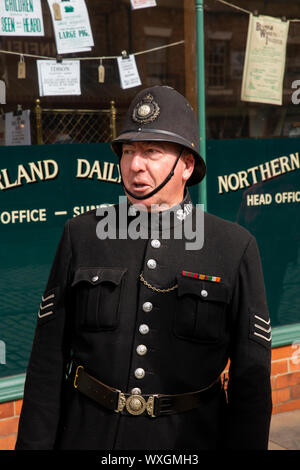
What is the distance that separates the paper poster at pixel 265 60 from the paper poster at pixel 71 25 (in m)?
1.30

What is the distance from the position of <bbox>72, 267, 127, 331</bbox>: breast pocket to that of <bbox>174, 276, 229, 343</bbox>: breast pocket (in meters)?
0.23

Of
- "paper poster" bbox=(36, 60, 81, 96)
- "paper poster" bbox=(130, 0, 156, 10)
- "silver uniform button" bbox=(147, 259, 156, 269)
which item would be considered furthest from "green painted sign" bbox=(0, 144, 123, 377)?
"silver uniform button" bbox=(147, 259, 156, 269)

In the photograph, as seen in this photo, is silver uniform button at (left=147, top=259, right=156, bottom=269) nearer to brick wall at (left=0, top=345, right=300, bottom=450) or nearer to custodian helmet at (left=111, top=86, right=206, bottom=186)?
custodian helmet at (left=111, top=86, right=206, bottom=186)

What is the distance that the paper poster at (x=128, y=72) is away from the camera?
4160 millimetres

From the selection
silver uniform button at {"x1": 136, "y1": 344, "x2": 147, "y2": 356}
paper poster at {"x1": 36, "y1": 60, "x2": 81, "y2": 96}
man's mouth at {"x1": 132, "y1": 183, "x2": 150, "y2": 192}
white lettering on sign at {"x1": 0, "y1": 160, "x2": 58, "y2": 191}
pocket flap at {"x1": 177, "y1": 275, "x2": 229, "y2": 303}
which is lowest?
silver uniform button at {"x1": 136, "y1": 344, "x2": 147, "y2": 356}

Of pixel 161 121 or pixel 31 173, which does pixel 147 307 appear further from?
pixel 31 173

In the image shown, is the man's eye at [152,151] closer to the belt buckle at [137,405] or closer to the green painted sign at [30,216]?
the belt buckle at [137,405]

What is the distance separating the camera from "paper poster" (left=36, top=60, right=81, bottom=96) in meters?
3.91

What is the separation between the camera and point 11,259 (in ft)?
12.7

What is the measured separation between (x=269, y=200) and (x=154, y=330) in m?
2.73

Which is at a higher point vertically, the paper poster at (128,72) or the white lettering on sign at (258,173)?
the paper poster at (128,72)

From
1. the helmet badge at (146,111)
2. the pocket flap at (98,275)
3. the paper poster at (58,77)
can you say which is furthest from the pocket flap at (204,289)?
the paper poster at (58,77)

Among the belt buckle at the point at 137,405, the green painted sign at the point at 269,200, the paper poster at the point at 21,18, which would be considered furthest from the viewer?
the green painted sign at the point at 269,200

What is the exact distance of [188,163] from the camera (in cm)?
241
